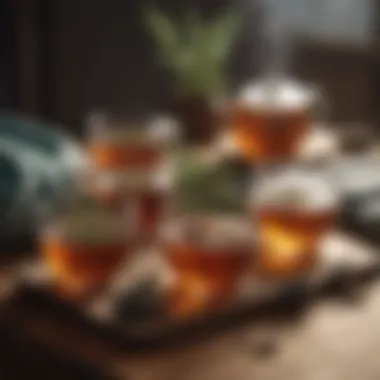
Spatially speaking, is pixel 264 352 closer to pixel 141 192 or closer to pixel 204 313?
pixel 204 313

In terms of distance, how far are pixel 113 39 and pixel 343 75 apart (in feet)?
1.87

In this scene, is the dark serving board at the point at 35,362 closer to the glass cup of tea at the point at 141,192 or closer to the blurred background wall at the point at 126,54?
the glass cup of tea at the point at 141,192

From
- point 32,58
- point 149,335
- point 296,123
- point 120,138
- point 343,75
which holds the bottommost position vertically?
point 149,335

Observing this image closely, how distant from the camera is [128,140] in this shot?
1.37m

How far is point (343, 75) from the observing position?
8.65ft

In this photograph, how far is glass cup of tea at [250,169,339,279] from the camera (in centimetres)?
115

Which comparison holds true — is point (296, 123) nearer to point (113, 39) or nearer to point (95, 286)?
Answer: point (95, 286)

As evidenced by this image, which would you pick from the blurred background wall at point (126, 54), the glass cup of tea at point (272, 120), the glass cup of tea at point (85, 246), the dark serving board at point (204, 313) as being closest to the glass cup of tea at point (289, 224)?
the dark serving board at point (204, 313)

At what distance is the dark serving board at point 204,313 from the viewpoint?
1.03 metres

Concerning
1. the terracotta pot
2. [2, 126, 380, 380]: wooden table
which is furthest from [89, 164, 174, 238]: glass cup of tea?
the terracotta pot

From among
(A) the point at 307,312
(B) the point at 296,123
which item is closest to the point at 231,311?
(A) the point at 307,312

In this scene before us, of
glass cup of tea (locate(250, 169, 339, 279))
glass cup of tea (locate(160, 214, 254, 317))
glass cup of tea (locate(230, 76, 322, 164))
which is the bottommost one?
glass cup of tea (locate(160, 214, 254, 317))

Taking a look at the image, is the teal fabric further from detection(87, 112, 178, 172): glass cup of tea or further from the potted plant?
the potted plant

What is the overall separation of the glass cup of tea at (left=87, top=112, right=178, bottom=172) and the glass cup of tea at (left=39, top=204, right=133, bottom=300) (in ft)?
0.72
